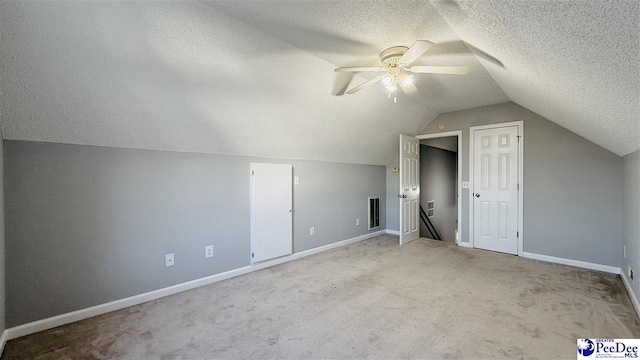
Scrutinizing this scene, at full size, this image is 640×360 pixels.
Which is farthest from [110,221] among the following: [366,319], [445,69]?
[445,69]

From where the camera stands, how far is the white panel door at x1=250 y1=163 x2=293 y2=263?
11.0ft

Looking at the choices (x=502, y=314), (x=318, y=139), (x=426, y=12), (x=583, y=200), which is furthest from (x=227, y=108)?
(x=583, y=200)

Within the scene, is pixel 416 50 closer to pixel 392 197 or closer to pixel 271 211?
pixel 271 211

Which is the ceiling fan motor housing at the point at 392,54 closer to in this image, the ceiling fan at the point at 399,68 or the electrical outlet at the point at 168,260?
the ceiling fan at the point at 399,68

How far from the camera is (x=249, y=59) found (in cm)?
228

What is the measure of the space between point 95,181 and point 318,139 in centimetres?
251

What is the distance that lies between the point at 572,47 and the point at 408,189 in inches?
137

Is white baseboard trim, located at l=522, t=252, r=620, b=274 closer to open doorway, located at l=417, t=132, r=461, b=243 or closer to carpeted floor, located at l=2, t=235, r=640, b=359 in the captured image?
carpeted floor, located at l=2, t=235, r=640, b=359

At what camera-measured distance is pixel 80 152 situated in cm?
224

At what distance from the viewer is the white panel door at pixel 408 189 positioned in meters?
4.47

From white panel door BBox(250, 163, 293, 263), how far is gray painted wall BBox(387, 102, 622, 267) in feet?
11.3

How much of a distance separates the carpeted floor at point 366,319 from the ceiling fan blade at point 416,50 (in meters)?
2.11

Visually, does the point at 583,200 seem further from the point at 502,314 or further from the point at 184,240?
the point at 184,240

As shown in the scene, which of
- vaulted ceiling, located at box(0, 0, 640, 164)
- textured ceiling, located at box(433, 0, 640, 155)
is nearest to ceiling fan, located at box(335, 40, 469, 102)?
vaulted ceiling, located at box(0, 0, 640, 164)
